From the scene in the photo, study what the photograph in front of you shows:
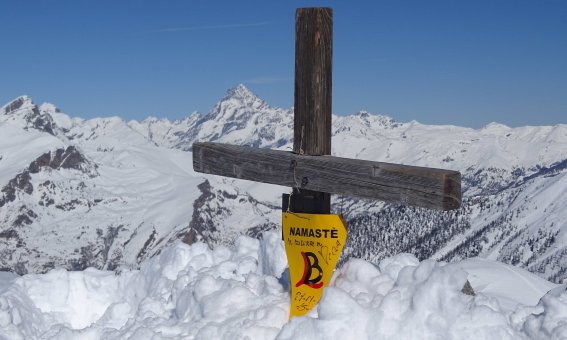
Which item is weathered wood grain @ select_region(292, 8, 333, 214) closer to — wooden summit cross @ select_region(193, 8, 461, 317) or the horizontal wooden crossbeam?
wooden summit cross @ select_region(193, 8, 461, 317)

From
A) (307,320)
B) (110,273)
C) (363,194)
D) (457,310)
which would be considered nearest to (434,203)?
(363,194)

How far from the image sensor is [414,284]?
738 centimetres

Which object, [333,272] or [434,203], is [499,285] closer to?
[333,272]

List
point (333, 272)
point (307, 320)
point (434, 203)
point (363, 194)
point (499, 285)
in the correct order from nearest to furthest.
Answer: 1. point (434, 203)
2. point (363, 194)
3. point (307, 320)
4. point (333, 272)
5. point (499, 285)

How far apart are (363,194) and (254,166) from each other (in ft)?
4.73

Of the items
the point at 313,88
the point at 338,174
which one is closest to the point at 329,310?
the point at 338,174

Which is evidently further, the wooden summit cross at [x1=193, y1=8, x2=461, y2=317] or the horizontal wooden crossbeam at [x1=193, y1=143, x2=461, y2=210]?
the wooden summit cross at [x1=193, y1=8, x2=461, y2=317]

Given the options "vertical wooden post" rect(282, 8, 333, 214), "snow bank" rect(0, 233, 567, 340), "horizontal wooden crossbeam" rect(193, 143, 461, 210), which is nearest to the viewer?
"horizontal wooden crossbeam" rect(193, 143, 461, 210)

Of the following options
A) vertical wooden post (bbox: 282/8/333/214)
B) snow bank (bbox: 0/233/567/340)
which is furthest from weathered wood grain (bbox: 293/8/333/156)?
snow bank (bbox: 0/233/567/340)

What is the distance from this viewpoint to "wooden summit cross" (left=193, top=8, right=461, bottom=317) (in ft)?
22.9

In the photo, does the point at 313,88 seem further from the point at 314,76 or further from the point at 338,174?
the point at 338,174

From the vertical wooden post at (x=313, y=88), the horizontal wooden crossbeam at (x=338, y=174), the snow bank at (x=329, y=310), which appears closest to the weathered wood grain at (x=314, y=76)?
the vertical wooden post at (x=313, y=88)

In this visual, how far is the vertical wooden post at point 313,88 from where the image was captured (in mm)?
7336

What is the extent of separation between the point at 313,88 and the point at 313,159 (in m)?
0.74
